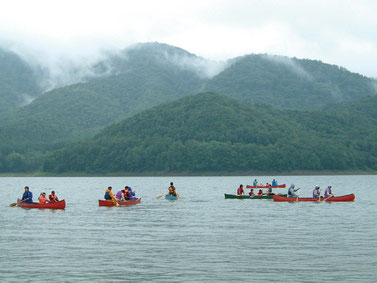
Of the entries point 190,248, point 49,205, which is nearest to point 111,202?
point 49,205

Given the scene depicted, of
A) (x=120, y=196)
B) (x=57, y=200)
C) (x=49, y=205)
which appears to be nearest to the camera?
(x=49, y=205)

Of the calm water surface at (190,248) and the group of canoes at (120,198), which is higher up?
the group of canoes at (120,198)

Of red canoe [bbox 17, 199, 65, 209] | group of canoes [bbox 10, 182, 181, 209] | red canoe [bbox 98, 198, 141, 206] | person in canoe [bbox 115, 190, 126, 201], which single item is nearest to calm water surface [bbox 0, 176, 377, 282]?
red canoe [bbox 17, 199, 65, 209]

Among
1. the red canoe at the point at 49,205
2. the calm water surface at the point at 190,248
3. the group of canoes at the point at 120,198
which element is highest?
the group of canoes at the point at 120,198

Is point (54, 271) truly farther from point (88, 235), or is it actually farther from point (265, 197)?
point (265, 197)

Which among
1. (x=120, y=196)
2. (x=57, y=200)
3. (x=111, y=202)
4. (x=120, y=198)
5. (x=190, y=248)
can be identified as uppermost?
(x=120, y=196)

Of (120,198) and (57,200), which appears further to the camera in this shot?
(120,198)

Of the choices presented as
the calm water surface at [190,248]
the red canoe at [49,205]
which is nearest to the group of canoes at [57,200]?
the red canoe at [49,205]

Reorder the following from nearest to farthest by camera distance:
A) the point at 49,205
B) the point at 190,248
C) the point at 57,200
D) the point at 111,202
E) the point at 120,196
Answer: the point at 190,248 → the point at 49,205 → the point at 57,200 → the point at 111,202 → the point at 120,196

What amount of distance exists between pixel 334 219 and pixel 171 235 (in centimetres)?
1823

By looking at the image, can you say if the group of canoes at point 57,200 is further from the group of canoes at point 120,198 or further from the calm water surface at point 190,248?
the calm water surface at point 190,248

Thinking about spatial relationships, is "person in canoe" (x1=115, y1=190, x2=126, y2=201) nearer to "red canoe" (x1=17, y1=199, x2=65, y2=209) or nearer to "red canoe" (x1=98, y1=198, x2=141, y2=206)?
"red canoe" (x1=98, y1=198, x2=141, y2=206)

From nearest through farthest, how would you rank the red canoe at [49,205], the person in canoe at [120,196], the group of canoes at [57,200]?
the red canoe at [49,205] < the group of canoes at [57,200] < the person in canoe at [120,196]

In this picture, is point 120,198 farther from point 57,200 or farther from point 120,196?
point 57,200
